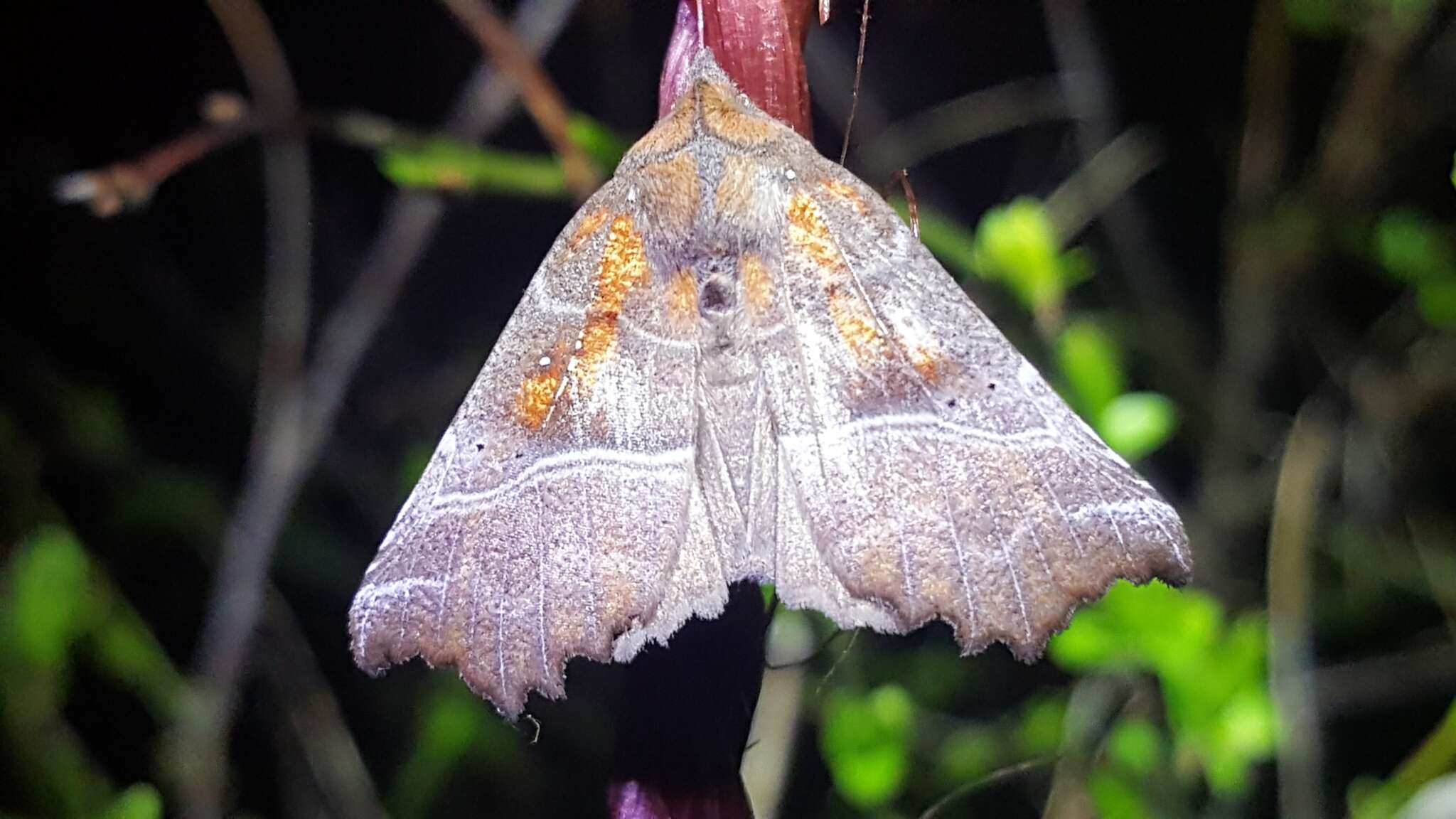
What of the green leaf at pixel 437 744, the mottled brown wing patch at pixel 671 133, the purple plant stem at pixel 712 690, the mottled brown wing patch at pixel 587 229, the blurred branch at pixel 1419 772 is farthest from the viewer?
the green leaf at pixel 437 744

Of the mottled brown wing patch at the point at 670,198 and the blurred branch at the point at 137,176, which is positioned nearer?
the mottled brown wing patch at the point at 670,198

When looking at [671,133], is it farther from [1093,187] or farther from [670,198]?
[1093,187]

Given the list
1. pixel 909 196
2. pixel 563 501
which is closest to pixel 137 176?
pixel 563 501

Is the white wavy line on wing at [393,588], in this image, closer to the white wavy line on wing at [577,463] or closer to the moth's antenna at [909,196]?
the white wavy line on wing at [577,463]

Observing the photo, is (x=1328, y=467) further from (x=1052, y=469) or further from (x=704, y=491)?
(x=704, y=491)

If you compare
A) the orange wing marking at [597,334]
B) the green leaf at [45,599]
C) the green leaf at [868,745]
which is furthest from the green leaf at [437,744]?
the orange wing marking at [597,334]

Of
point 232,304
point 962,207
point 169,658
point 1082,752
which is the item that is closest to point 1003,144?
point 962,207
